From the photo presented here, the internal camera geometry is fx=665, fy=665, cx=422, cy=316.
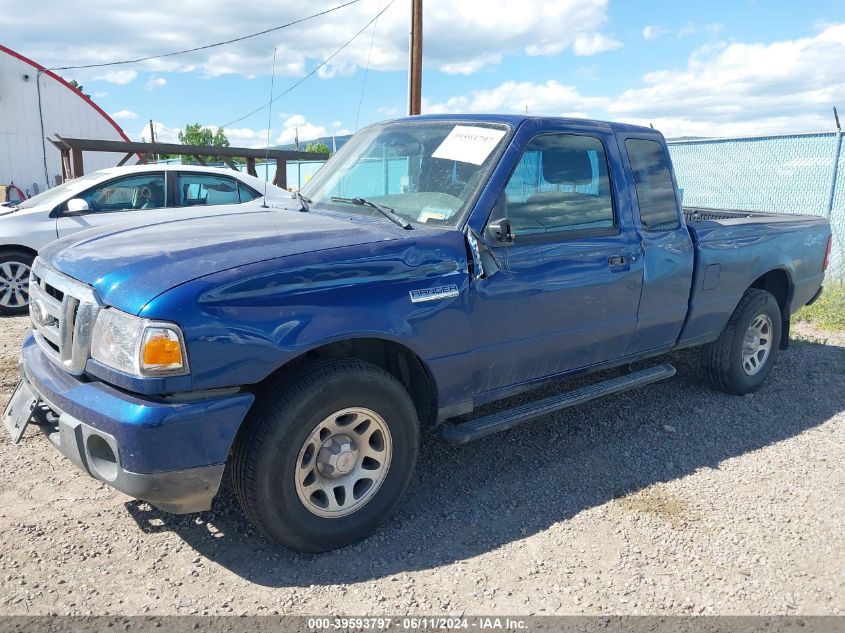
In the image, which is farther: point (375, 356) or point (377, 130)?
point (377, 130)

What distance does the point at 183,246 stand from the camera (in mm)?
2879

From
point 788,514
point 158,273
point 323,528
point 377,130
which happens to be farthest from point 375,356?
point 788,514

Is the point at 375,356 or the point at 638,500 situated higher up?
the point at 375,356

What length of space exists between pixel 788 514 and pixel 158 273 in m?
3.32

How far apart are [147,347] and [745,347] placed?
14.8 ft

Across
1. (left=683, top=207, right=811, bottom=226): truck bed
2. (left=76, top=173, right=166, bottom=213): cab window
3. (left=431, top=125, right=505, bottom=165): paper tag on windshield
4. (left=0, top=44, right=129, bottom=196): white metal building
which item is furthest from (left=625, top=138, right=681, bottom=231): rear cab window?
(left=0, top=44, right=129, bottom=196): white metal building

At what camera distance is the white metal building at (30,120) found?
23219 millimetres

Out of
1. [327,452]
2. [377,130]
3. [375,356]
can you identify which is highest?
[377,130]

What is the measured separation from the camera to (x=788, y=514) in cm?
350

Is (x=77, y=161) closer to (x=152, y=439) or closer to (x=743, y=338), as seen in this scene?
(x=152, y=439)

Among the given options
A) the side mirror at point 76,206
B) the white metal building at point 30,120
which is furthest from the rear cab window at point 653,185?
the white metal building at point 30,120

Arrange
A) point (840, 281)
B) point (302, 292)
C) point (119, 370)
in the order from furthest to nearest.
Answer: point (840, 281)
point (302, 292)
point (119, 370)

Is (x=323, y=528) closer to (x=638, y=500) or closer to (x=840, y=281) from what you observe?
(x=638, y=500)

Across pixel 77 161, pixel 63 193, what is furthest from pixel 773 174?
pixel 77 161
